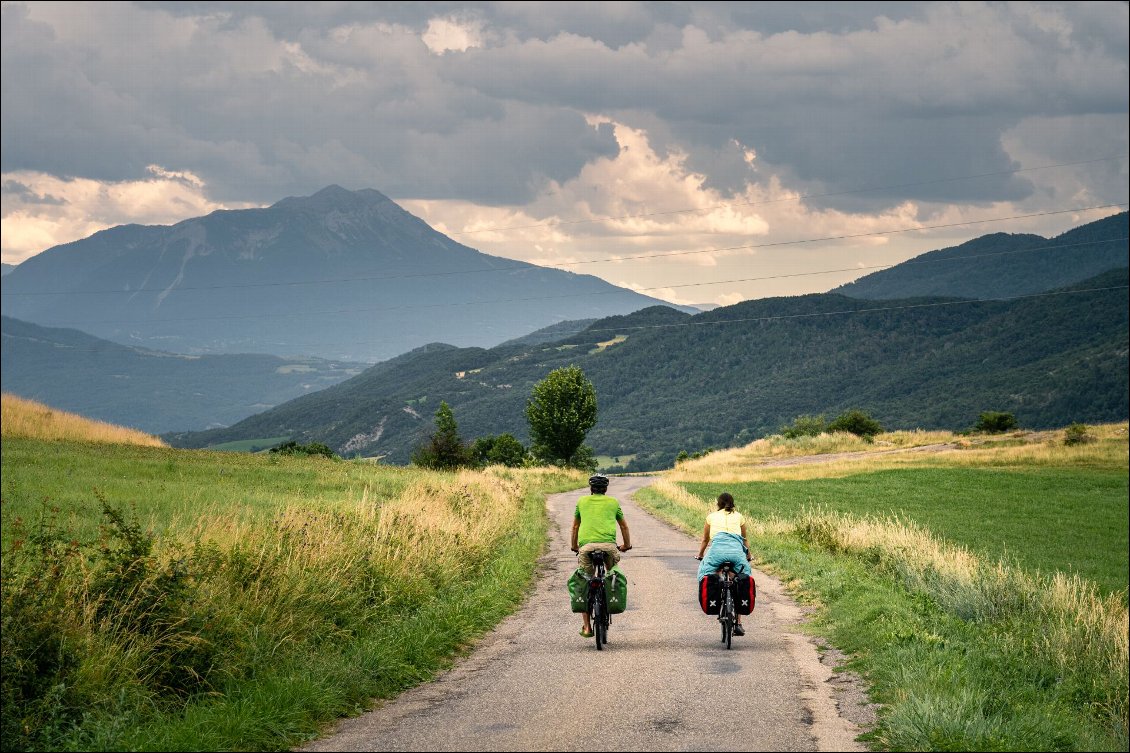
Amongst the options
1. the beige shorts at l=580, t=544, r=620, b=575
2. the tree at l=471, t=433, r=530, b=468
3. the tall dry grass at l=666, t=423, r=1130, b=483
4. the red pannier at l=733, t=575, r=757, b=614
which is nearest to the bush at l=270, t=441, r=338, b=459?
the tall dry grass at l=666, t=423, r=1130, b=483

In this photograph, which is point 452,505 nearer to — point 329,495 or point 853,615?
point 329,495

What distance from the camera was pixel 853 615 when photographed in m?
12.9

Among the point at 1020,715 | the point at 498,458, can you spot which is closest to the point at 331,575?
the point at 1020,715

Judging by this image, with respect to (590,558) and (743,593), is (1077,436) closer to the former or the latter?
(743,593)

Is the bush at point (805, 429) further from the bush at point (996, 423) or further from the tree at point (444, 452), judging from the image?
the tree at point (444, 452)

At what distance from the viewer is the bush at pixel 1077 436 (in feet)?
203

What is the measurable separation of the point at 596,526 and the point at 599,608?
4.14 ft

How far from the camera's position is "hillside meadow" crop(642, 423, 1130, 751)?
805 centimetres

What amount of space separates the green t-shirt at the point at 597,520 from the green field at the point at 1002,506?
43.1 feet

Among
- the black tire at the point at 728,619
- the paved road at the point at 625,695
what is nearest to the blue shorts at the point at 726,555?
the black tire at the point at 728,619

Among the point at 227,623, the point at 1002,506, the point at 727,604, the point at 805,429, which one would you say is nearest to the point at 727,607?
the point at 727,604

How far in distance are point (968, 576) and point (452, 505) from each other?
12938 millimetres

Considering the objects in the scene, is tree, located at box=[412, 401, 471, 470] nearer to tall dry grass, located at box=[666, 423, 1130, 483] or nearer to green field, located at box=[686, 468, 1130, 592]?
tall dry grass, located at box=[666, 423, 1130, 483]

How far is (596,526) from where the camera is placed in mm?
12312
